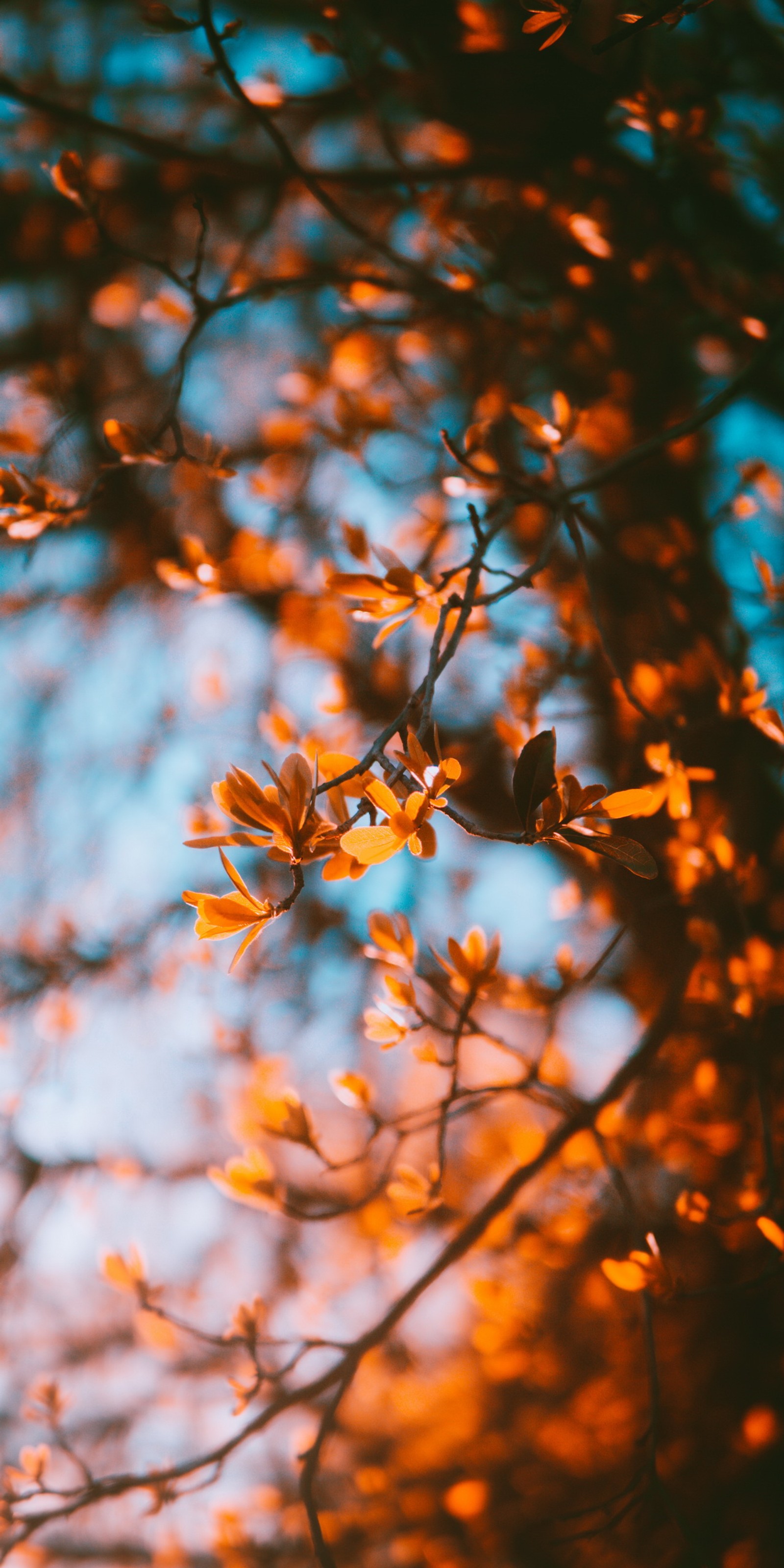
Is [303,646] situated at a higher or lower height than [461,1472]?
higher

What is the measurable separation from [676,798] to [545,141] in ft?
3.84

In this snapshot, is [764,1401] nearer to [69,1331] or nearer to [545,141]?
[69,1331]

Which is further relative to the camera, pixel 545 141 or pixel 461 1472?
pixel 461 1472

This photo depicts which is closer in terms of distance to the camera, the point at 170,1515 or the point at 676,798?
the point at 676,798

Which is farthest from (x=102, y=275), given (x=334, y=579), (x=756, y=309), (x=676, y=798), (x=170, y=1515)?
(x=170, y=1515)

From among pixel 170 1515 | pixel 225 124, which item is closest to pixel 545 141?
pixel 225 124

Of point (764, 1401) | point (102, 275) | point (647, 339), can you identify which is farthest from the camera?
point (102, 275)

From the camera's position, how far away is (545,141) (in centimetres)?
116

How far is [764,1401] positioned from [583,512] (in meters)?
1.43

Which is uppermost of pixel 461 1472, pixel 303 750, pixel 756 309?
pixel 756 309

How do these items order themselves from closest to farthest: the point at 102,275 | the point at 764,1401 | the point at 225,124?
the point at 764,1401
the point at 225,124
the point at 102,275

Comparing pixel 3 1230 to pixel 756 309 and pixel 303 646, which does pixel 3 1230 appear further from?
pixel 756 309

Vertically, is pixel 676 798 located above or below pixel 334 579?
below

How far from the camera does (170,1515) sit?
134 centimetres
